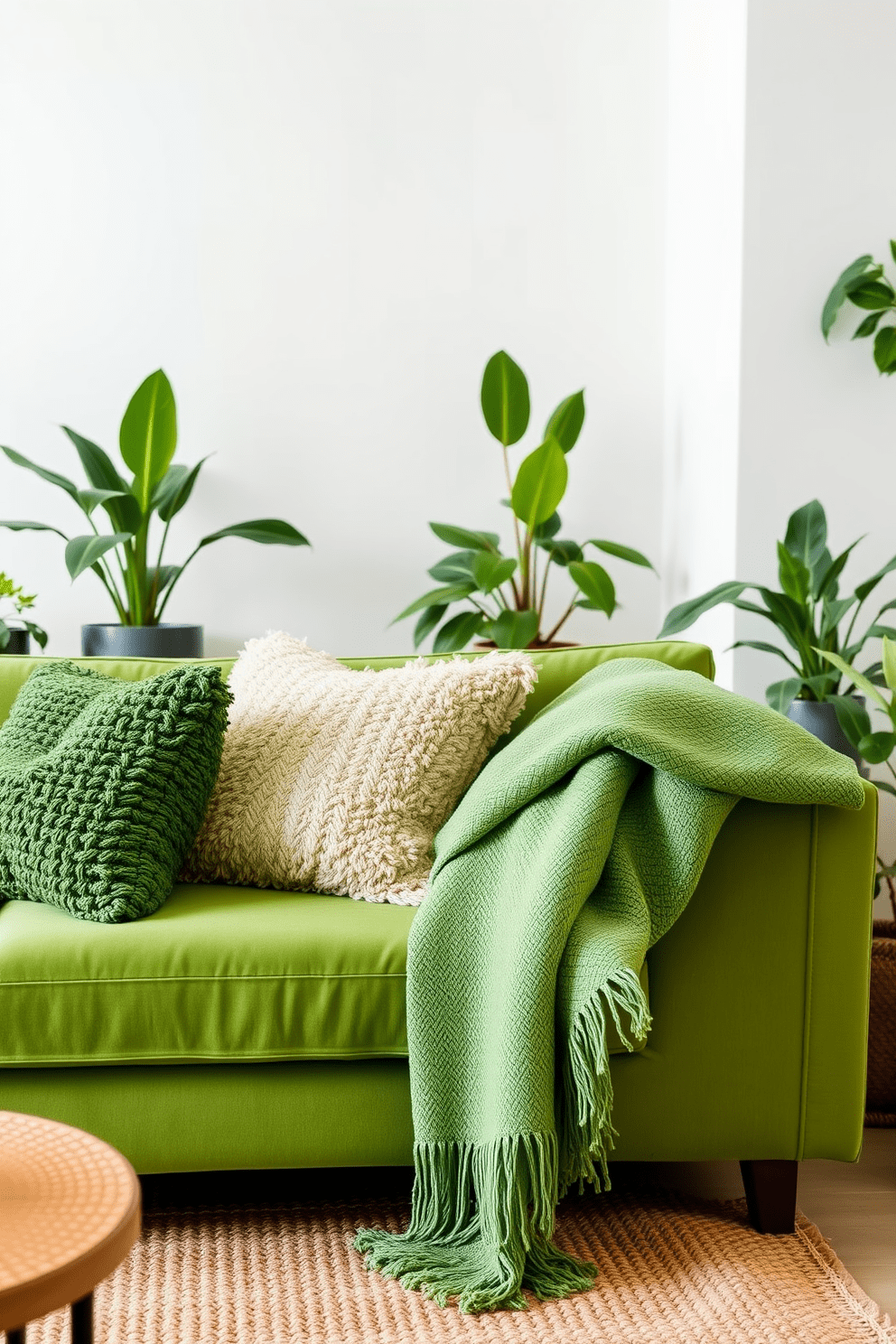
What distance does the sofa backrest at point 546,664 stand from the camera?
1850 mm

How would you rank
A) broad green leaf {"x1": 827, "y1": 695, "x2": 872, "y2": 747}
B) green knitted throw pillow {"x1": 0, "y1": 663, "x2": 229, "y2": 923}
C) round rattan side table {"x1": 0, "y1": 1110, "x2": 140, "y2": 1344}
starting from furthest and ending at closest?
broad green leaf {"x1": 827, "y1": 695, "x2": 872, "y2": 747}, green knitted throw pillow {"x1": 0, "y1": 663, "x2": 229, "y2": 923}, round rattan side table {"x1": 0, "y1": 1110, "x2": 140, "y2": 1344}

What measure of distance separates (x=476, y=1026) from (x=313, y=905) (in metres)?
0.29

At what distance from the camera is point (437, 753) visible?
1665mm

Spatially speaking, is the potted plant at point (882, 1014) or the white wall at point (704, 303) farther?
the white wall at point (704, 303)

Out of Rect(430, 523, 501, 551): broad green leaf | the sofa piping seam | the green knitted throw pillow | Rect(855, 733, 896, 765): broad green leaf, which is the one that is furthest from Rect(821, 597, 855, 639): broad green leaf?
the green knitted throw pillow

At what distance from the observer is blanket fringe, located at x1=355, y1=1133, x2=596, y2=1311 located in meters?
1.29

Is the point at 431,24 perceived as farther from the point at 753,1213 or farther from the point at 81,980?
the point at 753,1213

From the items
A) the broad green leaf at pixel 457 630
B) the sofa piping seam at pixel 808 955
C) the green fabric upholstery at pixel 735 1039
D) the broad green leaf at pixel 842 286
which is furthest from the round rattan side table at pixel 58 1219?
the broad green leaf at pixel 842 286

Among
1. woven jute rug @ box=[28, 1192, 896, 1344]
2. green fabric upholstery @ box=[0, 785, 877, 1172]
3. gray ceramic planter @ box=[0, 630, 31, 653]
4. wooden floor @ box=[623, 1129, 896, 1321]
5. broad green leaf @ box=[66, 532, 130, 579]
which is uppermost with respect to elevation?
broad green leaf @ box=[66, 532, 130, 579]

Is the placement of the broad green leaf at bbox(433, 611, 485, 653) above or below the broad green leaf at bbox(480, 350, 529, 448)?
below

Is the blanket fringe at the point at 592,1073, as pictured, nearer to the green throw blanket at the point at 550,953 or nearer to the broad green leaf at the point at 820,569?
the green throw blanket at the point at 550,953

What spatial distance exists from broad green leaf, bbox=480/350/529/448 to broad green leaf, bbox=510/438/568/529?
143 mm

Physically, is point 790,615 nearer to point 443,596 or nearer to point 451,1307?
point 443,596

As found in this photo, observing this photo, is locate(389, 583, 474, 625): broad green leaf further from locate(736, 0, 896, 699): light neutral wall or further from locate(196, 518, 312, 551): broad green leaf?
locate(736, 0, 896, 699): light neutral wall
